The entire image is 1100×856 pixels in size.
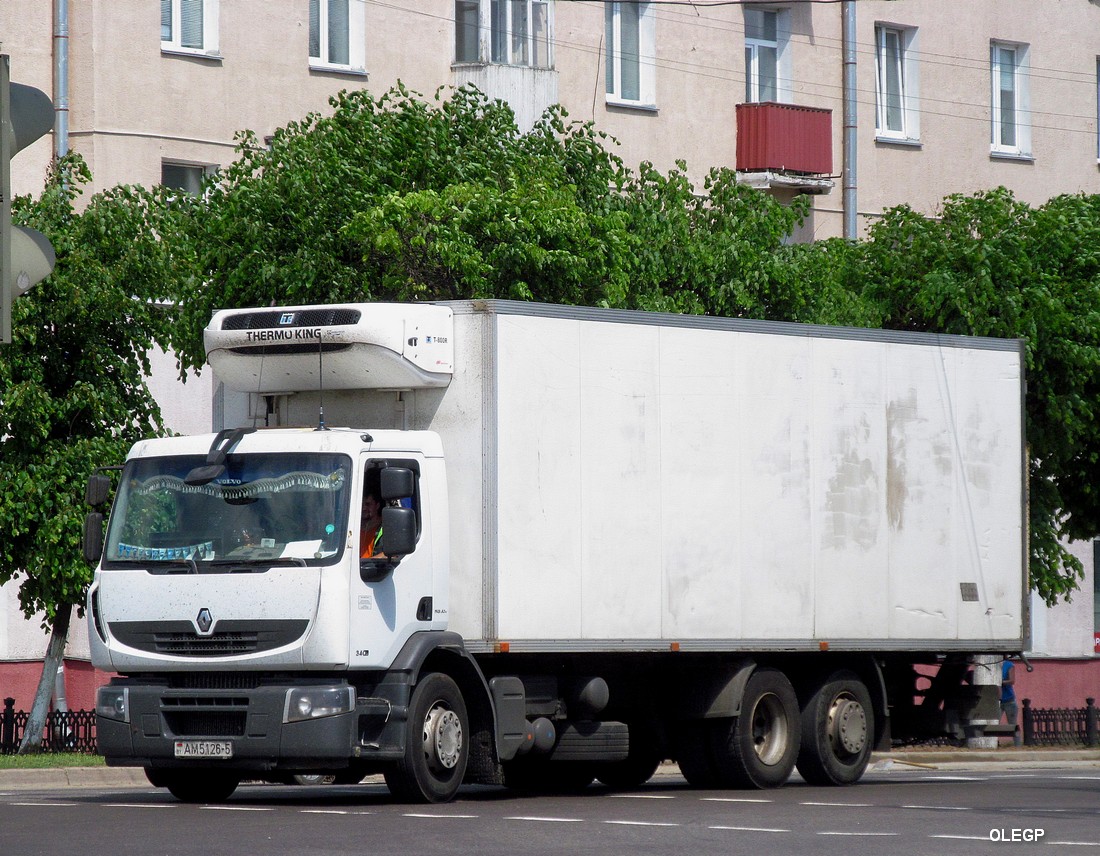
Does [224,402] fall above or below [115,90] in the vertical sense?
below

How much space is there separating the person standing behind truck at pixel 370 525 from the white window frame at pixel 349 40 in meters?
17.7

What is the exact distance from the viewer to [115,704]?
14.7 metres

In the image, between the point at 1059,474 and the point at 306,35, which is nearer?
the point at 1059,474

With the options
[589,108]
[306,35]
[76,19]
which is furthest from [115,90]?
[589,108]

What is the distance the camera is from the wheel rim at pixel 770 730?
1698cm

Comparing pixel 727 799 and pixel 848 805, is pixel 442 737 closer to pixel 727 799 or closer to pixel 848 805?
pixel 727 799

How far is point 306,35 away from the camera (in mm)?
31141

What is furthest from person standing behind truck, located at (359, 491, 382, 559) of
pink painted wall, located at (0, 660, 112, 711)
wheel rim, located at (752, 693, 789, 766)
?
pink painted wall, located at (0, 660, 112, 711)

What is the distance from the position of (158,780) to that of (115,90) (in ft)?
51.3

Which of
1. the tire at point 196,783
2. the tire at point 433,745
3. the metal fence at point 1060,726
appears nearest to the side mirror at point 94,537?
the tire at point 196,783

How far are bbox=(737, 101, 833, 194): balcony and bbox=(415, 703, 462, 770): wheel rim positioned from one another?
21.6 meters

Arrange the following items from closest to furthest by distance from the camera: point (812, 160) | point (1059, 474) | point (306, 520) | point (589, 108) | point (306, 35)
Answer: point (306, 520) < point (1059, 474) < point (306, 35) < point (589, 108) < point (812, 160)

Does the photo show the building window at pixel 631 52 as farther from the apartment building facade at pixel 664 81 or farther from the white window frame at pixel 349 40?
the white window frame at pixel 349 40

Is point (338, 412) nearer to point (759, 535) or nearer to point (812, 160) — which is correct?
point (759, 535)
